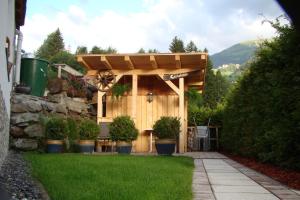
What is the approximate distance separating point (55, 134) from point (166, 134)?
3.05 m

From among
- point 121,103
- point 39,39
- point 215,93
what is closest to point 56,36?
point 39,39

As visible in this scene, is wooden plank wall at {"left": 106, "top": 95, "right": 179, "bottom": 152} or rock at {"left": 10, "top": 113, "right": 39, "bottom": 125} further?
wooden plank wall at {"left": 106, "top": 95, "right": 179, "bottom": 152}

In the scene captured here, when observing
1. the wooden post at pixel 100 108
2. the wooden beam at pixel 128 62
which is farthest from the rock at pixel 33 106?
the wooden beam at pixel 128 62

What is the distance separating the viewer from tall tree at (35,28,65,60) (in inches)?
2007

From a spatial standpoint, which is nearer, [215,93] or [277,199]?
[277,199]

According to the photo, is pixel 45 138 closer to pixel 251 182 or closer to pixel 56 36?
pixel 251 182

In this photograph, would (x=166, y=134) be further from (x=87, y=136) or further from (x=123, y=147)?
(x=87, y=136)

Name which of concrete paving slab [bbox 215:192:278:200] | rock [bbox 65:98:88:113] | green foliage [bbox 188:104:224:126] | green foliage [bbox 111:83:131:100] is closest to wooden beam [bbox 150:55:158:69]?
green foliage [bbox 111:83:131:100]

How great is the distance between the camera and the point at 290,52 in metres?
6.48

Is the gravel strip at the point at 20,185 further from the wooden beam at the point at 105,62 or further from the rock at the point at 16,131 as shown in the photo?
the wooden beam at the point at 105,62

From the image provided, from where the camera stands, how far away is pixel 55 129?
34.2ft

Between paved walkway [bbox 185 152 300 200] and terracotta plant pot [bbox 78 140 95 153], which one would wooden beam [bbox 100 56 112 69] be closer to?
terracotta plant pot [bbox 78 140 95 153]

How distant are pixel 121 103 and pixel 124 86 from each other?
2.39 ft

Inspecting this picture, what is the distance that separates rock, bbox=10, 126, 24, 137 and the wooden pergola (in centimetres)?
396
